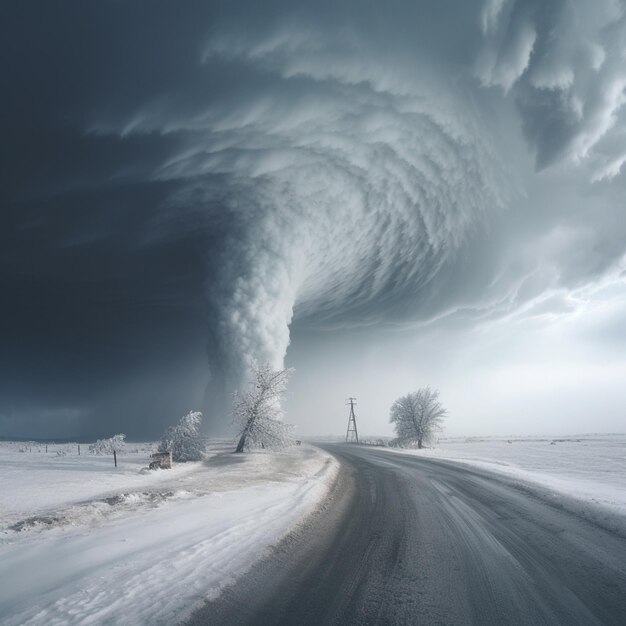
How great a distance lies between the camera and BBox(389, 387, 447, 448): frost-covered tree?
53.0 metres

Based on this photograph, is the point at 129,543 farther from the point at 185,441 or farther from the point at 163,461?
the point at 185,441

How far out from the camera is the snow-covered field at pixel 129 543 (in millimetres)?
3764

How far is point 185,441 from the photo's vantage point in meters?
24.2

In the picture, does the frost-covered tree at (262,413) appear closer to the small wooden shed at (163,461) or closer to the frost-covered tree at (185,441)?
the frost-covered tree at (185,441)

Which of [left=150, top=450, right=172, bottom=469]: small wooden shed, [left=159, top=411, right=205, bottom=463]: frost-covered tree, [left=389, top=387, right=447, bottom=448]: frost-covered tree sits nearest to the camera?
[left=150, top=450, right=172, bottom=469]: small wooden shed

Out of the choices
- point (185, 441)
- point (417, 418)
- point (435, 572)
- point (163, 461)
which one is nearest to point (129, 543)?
point (435, 572)

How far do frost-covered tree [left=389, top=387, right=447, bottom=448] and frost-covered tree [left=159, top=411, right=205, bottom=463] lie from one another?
3771 cm

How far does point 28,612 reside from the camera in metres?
3.58

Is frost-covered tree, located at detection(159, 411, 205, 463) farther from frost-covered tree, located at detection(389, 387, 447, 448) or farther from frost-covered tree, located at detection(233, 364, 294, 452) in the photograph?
frost-covered tree, located at detection(389, 387, 447, 448)

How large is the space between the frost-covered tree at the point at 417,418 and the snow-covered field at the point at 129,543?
45.4 meters

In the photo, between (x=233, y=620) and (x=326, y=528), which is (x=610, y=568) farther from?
(x=233, y=620)

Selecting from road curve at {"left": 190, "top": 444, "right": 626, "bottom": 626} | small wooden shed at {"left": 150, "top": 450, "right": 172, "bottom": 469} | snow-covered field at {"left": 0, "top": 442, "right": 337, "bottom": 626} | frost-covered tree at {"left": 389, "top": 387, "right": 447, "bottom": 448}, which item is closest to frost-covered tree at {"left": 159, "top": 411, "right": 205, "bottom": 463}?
small wooden shed at {"left": 150, "top": 450, "right": 172, "bottom": 469}

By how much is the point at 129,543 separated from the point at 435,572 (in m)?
4.86

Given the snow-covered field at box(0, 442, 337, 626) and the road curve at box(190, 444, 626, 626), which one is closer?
the road curve at box(190, 444, 626, 626)
